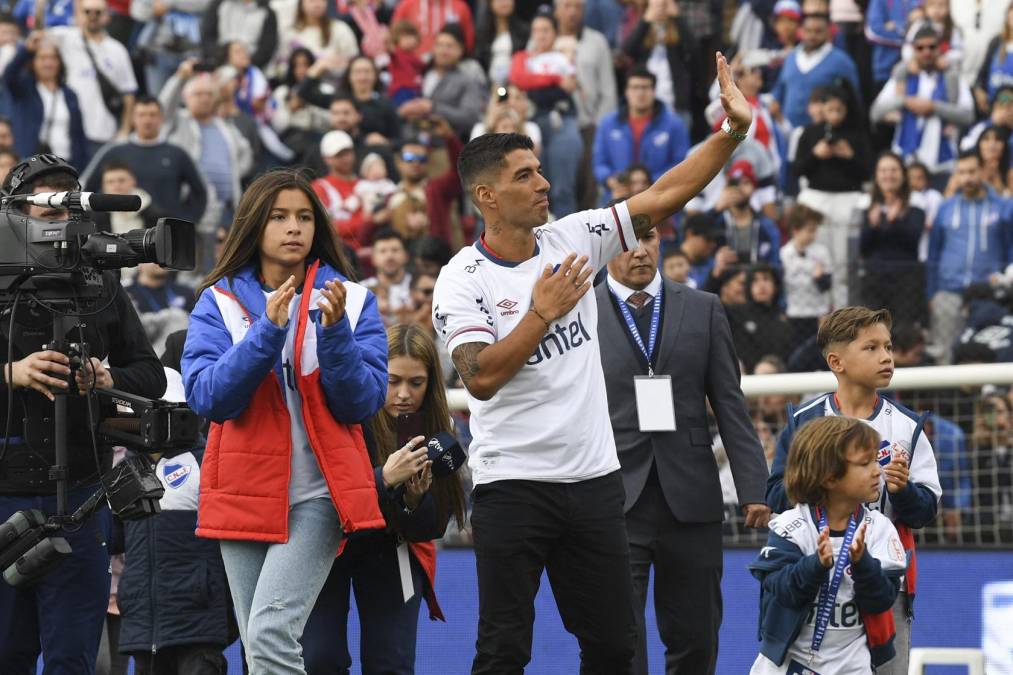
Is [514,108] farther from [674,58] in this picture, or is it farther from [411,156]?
[674,58]

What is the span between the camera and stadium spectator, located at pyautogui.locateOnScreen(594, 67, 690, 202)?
13.5m

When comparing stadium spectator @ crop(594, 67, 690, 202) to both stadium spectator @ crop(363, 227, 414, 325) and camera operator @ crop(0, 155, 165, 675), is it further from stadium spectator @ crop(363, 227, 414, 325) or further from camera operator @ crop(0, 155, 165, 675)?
camera operator @ crop(0, 155, 165, 675)

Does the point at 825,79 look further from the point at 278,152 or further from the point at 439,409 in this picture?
the point at 439,409

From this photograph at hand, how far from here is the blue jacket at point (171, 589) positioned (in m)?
6.46

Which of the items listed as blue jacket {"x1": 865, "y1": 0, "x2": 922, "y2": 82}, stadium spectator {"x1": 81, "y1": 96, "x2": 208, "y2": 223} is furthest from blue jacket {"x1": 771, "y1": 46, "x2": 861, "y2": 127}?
stadium spectator {"x1": 81, "y1": 96, "x2": 208, "y2": 223}

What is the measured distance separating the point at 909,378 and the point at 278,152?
785cm

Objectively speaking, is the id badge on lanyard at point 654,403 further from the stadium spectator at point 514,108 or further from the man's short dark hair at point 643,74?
the man's short dark hair at point 643,74

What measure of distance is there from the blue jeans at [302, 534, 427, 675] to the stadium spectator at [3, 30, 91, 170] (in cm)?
935

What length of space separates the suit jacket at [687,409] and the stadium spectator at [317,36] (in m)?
8.68

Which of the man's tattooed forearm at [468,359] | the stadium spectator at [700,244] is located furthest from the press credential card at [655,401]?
the stadium spectator at [700,244]

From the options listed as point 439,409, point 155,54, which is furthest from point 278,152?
point 439,409

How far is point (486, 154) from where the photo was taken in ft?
19.1

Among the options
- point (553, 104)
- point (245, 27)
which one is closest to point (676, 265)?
point (553, 104)

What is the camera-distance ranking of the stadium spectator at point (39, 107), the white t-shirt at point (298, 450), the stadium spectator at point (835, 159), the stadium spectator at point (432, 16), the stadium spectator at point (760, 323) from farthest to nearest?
the stadium spectator at point (432, 16), the stadium spectator at point (39, 107), the stadium spectator at point (835, 159), the stadium spectator at point (760, 323), the white t-shirt at point (298, 450)
